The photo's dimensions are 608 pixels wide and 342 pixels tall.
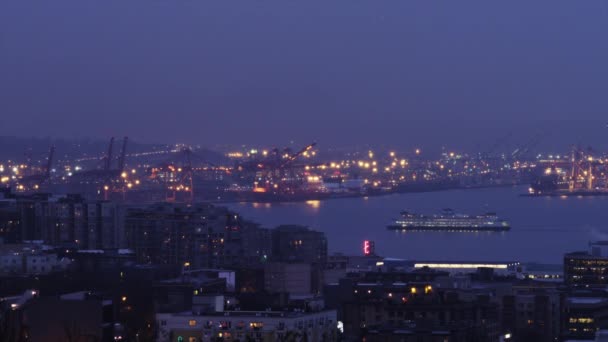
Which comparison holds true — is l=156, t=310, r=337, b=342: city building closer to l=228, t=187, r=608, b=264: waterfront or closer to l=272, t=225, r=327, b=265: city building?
l=272, t=225, r=327, b=265: city building

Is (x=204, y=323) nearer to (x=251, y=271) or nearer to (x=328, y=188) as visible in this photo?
(x=251, y=271)

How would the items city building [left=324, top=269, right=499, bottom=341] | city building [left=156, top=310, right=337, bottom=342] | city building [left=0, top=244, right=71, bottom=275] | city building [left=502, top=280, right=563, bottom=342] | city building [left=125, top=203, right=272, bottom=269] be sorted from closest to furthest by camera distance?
city building [left=156, top=310, right=337, bottom=342], city building [left=324, top=269, right=499, bottom=341], city building [left=502, top=280, right=563, bottom=342], city building [left=0, top=244, right=71, bottom=275], city building [left=125, top=203, right=272, bottom=269]

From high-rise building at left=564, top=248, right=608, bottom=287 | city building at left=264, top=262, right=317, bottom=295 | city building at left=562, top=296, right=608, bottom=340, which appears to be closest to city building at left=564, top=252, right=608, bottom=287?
high-rise building at left=564, top=248, right=608, bottom=287

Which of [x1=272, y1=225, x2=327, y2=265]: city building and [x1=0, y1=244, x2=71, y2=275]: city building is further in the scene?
[x1=272, y1=225, x2=327, y2=265]: city building

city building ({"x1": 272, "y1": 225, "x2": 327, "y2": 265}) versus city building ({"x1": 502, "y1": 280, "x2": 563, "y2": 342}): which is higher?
city building ({"x1": 272, "y1": 225, "x2": 327, "y2": 265})

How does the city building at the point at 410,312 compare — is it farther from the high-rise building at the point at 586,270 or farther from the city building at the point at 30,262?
the high-rise building at the point at 586,270

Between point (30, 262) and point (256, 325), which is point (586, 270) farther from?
point (256, 325)

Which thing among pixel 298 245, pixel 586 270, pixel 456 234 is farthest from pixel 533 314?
pixel 456 234

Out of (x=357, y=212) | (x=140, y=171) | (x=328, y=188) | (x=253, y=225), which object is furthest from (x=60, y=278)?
(x=328, y=188)
